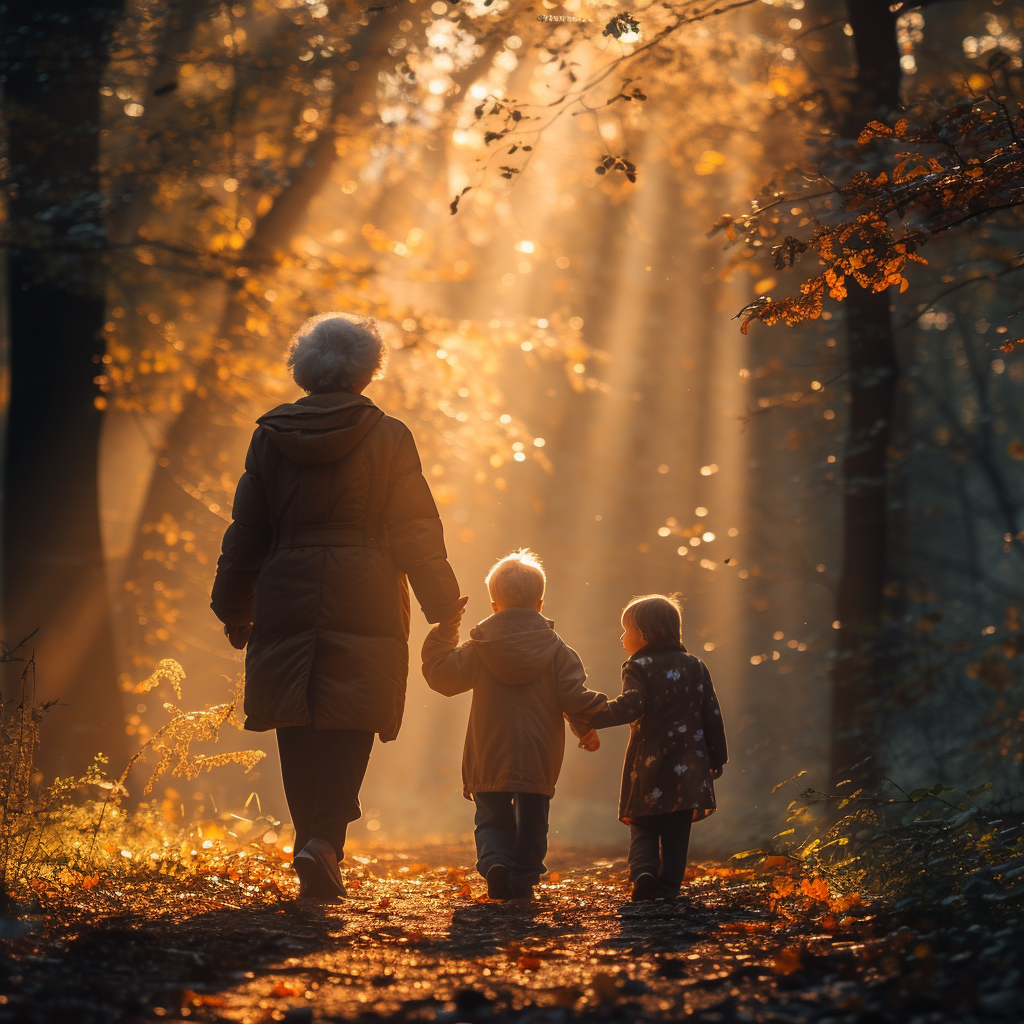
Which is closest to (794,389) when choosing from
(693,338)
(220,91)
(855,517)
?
(693,338)

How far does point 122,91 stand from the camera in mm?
9391

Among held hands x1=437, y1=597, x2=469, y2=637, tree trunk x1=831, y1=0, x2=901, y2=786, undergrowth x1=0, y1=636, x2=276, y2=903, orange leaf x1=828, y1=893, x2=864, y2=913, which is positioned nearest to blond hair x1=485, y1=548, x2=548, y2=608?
held hands x1=437, y1=597, x2=469, y2=637

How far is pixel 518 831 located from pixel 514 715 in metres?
0.56

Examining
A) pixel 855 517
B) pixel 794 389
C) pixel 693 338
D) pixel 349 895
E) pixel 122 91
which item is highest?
pixel 693 338

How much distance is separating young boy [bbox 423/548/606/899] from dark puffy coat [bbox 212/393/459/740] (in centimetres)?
53

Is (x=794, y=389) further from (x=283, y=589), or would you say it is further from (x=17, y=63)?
(x=283, y=589)

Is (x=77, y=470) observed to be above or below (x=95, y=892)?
above

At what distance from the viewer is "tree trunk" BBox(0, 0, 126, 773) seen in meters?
7.55

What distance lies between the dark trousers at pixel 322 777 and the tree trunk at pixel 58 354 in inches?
163

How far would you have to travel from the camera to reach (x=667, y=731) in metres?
4.76

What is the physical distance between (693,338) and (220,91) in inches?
389

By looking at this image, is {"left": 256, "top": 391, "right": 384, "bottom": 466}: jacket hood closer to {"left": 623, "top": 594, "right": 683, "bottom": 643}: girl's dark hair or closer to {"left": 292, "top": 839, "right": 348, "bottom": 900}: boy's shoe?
{"left": 292, "top": 839, "right": 348, "bottom": 900}: boy's shoe

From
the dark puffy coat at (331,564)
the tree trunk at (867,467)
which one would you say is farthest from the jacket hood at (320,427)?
the tree trunk at (867,467)

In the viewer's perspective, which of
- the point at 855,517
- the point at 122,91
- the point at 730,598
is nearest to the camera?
the point at 855,517
